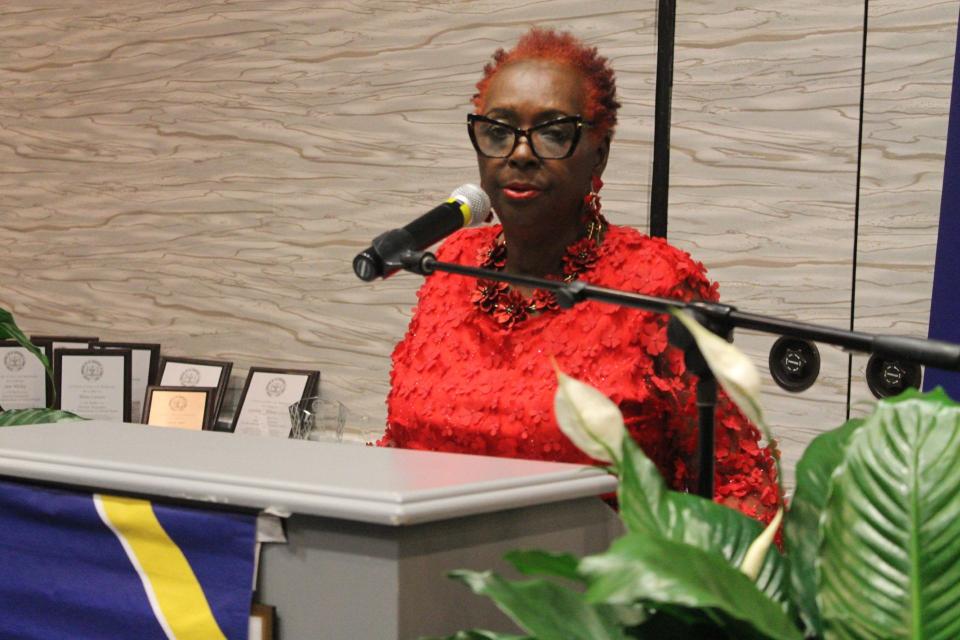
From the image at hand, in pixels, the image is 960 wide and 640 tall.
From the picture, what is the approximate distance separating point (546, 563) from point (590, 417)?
0.31ft

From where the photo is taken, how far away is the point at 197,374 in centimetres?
349

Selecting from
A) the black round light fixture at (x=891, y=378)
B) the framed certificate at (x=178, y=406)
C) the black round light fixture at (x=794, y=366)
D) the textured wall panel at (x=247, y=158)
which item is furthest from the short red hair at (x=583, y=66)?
the framed certificate at (x=178, y=406)

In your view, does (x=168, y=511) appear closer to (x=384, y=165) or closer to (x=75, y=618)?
(x=75, y=618)

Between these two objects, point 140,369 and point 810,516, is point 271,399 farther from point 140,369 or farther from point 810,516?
point 810,516

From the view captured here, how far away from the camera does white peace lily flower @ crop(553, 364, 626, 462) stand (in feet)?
2.35

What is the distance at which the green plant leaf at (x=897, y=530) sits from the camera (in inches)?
25.5

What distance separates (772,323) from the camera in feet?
2.92

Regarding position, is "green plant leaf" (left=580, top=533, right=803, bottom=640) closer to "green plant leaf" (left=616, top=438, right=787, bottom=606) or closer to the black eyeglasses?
"green plant leaf" (left=616, top=438, right=787, bottom=606)

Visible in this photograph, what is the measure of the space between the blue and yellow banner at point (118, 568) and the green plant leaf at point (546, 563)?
0.32 metres

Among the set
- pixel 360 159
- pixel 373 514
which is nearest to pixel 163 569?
pixel 373 514

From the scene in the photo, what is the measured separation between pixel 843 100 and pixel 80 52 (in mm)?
2479

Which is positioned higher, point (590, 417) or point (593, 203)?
point (593, 203)

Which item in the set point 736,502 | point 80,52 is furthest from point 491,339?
point 80,52

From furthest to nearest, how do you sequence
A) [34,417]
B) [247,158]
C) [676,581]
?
[247,158]
[34,417]
[676,581]
